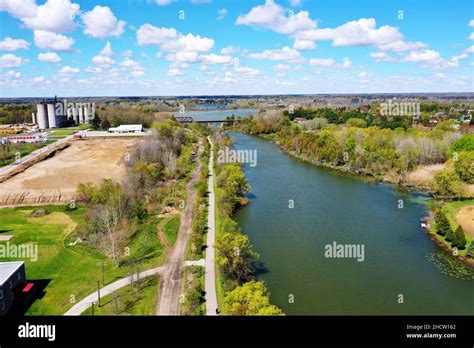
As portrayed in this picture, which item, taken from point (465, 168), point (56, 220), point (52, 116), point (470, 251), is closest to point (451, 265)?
point (470, 251)

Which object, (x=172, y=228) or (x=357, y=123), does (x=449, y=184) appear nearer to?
(x=172, y=228)

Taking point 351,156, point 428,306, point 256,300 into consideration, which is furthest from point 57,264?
point 351,156

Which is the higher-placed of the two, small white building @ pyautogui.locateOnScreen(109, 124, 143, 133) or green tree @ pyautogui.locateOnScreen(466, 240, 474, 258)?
small white building @ pyautogui.locateOnScreen(109, 124, 143, 133)

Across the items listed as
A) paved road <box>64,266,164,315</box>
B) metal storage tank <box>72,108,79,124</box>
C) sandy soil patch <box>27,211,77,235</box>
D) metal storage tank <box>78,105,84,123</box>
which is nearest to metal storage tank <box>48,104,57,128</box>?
metal storage tank <box>72,108,79,124</box>

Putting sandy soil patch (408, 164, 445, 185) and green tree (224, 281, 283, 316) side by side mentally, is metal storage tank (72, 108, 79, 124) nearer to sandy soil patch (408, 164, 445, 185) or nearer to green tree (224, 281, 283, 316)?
sandy soil patch (408, 164, 445, 185)

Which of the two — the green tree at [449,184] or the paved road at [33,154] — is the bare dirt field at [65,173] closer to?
the paved road at [33,154]
